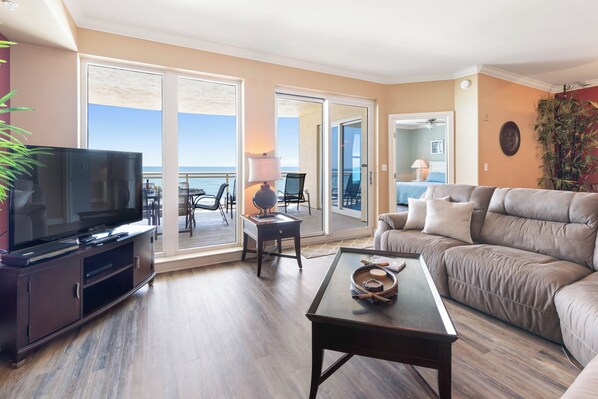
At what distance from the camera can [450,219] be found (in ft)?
9.53

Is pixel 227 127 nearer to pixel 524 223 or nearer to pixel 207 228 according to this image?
pixel 207 228

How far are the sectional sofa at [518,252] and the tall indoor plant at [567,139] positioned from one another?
3669 mm

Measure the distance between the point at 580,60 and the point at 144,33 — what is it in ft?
19.8

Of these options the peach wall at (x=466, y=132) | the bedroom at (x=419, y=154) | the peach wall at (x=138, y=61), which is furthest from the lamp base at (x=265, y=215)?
the bedroom at (x=419, y=154)

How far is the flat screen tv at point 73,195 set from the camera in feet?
6.33

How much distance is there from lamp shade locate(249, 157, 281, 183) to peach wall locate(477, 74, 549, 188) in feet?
10.7

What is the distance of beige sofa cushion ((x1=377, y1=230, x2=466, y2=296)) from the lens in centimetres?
257

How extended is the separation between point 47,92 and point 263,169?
2.23 m

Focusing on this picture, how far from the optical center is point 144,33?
3227 mm

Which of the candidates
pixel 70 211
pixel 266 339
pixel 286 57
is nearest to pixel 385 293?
pixel 266 339

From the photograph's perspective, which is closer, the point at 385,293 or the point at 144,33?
the point at 385,293

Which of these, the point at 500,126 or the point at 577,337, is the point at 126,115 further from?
the point at 500,126

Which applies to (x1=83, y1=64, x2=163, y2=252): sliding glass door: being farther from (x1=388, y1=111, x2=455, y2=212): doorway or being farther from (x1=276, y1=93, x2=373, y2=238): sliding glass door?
(x1=388, y1=111, x2=455, y2=212): doorway

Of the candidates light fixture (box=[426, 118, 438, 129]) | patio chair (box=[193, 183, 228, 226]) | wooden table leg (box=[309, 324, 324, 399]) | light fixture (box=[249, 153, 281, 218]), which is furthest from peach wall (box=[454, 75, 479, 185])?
wooden table leg (box=[309, 324, 324, 399])
